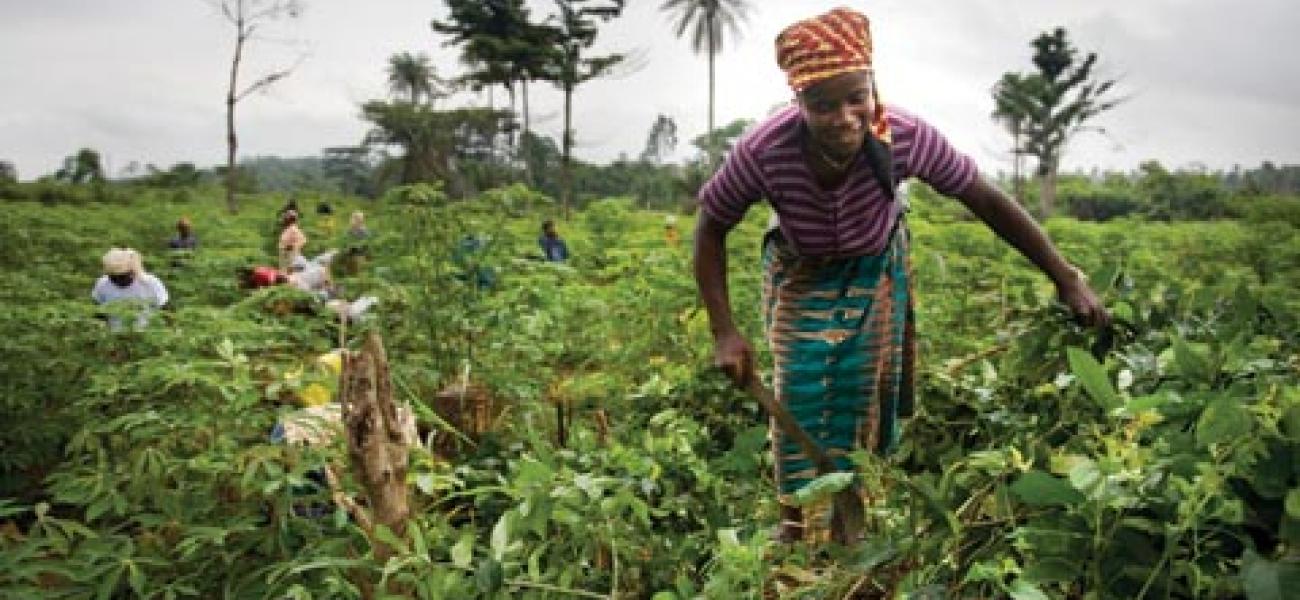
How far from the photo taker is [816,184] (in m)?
2.08

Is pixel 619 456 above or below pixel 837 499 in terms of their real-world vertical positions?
above

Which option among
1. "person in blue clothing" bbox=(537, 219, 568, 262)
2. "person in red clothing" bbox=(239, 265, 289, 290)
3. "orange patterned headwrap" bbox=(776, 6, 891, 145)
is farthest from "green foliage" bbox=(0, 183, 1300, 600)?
"person in blue clothing" bbox=(537, 219, 568, 262)

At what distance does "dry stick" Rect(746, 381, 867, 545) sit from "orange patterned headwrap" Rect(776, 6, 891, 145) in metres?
0.59

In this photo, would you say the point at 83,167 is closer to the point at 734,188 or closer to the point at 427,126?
the point at 427,126

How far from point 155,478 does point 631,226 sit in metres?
10.4

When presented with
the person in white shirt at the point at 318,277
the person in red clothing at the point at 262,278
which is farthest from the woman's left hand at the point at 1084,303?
the person in red clothing at the point at 262,278

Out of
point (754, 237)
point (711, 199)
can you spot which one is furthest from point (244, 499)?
point (754, 237)

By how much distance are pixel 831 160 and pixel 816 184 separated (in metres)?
0.08

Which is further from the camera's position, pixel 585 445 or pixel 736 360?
pixel 736 360

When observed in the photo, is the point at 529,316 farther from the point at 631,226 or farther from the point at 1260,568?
the point at 631,226

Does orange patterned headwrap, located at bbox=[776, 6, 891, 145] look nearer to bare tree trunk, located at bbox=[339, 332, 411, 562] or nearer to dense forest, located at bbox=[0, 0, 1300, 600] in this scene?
dense forest, located at bbox=[0, 0, 1300, 600]

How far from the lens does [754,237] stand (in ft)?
20.6

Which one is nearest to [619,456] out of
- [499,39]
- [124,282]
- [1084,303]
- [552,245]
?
[1084,303]

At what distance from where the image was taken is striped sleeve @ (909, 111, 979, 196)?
2100 millimetres
